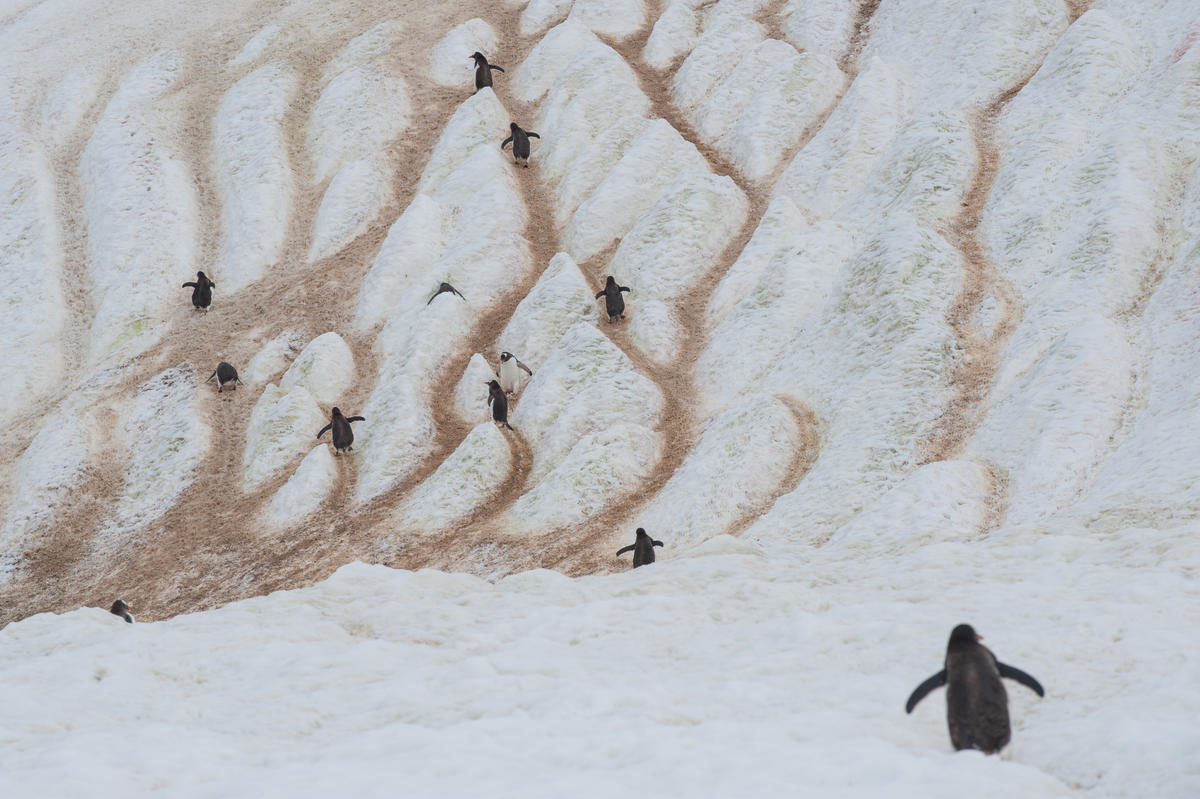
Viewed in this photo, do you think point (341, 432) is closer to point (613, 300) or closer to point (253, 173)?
point (613, 300)

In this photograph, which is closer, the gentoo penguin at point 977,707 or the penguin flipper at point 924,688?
the gentoo penguin at point 977,707

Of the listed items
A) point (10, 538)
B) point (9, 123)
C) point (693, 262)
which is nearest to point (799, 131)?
point (693, 262)

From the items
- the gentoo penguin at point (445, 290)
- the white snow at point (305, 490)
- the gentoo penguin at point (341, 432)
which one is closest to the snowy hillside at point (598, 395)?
the white snow at point (305, 490)

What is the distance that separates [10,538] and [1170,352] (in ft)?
140

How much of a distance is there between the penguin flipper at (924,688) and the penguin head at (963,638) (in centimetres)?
38

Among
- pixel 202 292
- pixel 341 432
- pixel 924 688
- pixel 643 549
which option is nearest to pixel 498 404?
pixel 341 432

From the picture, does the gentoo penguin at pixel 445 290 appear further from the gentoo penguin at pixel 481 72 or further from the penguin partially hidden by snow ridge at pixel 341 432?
the gentoo penguin at pixel 481 72

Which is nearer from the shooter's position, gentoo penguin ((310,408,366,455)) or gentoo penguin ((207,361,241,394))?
gentoo penguin ((310,408,366,455))

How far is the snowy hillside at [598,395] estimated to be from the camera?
42.9ft

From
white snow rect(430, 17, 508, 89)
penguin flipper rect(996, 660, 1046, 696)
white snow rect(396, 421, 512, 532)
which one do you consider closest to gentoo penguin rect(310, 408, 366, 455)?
white snow rect(396, 421, 512, 532)

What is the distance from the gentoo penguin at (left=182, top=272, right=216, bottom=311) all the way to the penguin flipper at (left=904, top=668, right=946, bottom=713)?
148ft

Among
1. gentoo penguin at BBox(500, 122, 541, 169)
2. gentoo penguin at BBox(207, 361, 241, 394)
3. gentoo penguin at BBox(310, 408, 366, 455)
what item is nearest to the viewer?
gentoo penguin at BBox(310, 408, 366, 455)

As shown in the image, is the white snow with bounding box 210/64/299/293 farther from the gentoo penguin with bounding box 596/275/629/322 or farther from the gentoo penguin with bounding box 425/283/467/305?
the gentoo penguin with bounding box 596/275/629/322

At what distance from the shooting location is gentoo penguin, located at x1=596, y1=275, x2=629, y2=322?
39844 mm
